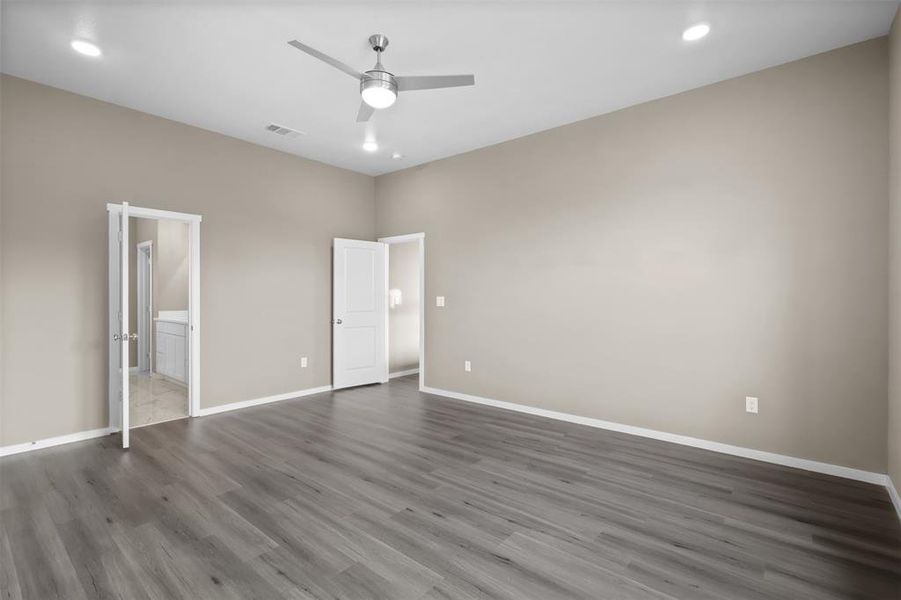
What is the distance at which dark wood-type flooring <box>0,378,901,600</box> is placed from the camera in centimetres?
193

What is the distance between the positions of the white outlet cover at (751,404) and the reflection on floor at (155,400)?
5382 mm

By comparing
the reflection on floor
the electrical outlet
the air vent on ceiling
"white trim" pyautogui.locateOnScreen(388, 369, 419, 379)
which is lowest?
the reflection on floor

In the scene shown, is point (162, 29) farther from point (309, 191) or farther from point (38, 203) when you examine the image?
point (309, 191)

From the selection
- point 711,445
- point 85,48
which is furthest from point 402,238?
point 711,445

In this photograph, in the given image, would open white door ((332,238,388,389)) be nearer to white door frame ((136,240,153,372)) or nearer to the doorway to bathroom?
the doorway to bathroom

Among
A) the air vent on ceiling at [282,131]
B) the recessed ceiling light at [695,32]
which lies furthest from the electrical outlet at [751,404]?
the air vent on ceiling at [282,131]

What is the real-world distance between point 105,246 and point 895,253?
6.12 meters

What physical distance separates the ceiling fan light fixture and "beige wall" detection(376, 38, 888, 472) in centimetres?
227

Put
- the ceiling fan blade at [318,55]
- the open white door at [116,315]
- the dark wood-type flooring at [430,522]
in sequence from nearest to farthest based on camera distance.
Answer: the dark wood-type flooring at [430,522] < the ceiling fan blade at [318,55] < the open white door at [116,315]

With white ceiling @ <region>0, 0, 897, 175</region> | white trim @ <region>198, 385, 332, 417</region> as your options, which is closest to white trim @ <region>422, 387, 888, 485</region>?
white trim @ <region>198, 385, 332, 417</region>

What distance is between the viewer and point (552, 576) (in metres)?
Result: 1.98

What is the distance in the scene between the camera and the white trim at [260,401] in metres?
4.66

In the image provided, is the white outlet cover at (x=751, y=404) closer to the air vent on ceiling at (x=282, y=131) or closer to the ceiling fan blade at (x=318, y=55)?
the ceiling fan blade at (x=318, y=55)

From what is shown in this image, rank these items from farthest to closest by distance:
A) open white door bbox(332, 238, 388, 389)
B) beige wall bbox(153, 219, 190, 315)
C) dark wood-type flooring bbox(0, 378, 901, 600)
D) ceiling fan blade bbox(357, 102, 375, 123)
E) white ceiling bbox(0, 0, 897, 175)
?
beige wall bbox(153, 219, 190, 315)
open white door bbox(332, 238, 388, 389)
ceiling fan blade bbox(357, 102, 375, 123)
white ceiling bbox(0, 0, 897, 175)
dark wood-type flooring bbox(0, 378, 901, 600)
